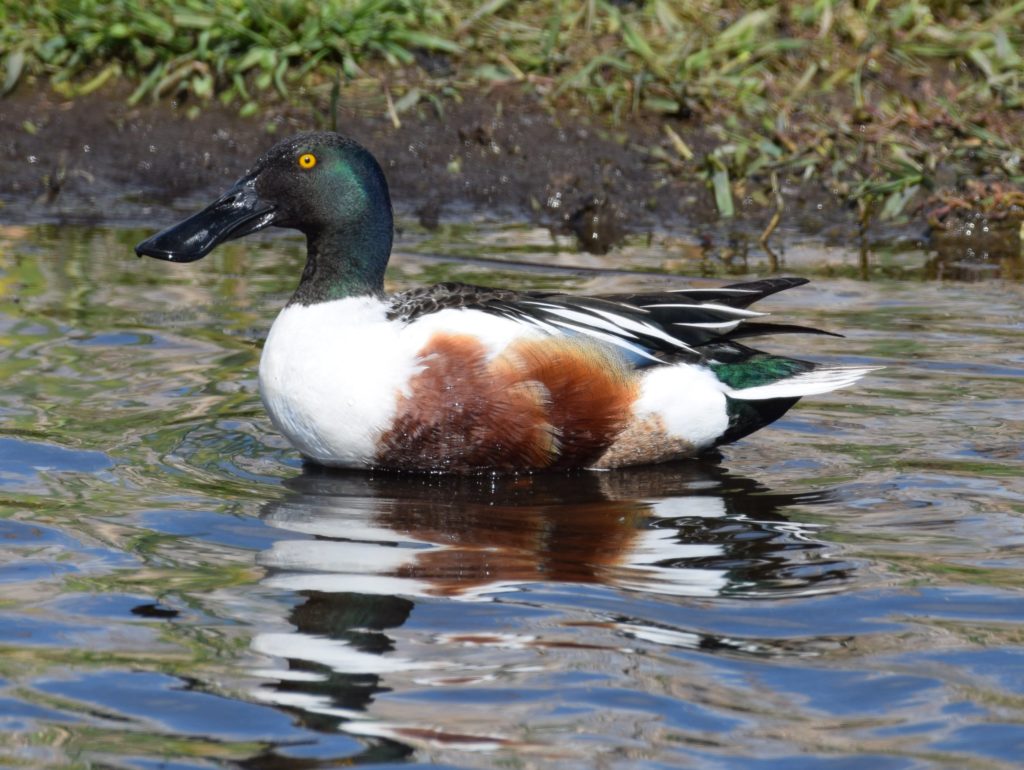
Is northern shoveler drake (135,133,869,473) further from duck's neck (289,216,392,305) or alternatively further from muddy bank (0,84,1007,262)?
muddy bank (0,84,1007,262)

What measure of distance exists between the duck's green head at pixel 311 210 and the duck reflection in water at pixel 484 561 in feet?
2.18

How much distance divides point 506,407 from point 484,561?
78 centimetres

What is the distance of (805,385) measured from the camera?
502 cm

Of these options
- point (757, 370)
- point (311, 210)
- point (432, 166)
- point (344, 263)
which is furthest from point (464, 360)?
point (432, 166)

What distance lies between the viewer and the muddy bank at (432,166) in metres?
8.19

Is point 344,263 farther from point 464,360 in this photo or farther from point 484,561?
point 484,561

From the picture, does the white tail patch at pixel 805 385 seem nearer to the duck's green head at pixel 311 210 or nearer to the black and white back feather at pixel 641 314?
the black and white back feather at pixel 641 314

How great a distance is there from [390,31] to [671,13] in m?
1.46

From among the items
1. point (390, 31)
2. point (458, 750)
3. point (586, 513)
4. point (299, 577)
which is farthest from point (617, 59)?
point (458, 750)

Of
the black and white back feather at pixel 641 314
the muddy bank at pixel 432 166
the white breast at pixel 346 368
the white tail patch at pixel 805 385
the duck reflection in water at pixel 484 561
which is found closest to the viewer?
the duck reflection in water at pixel 484 561

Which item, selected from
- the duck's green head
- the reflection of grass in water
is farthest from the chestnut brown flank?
the reflection of grass in water

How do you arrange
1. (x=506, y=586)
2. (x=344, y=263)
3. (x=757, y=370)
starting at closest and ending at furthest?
(x=506, y=586)
(x=344, y=263)
(x=757, y=370)

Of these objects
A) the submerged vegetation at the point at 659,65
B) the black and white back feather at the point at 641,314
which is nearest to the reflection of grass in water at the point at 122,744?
the black and white back feather at the point at 641,314

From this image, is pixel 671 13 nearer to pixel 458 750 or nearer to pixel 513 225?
pixel 513 225
